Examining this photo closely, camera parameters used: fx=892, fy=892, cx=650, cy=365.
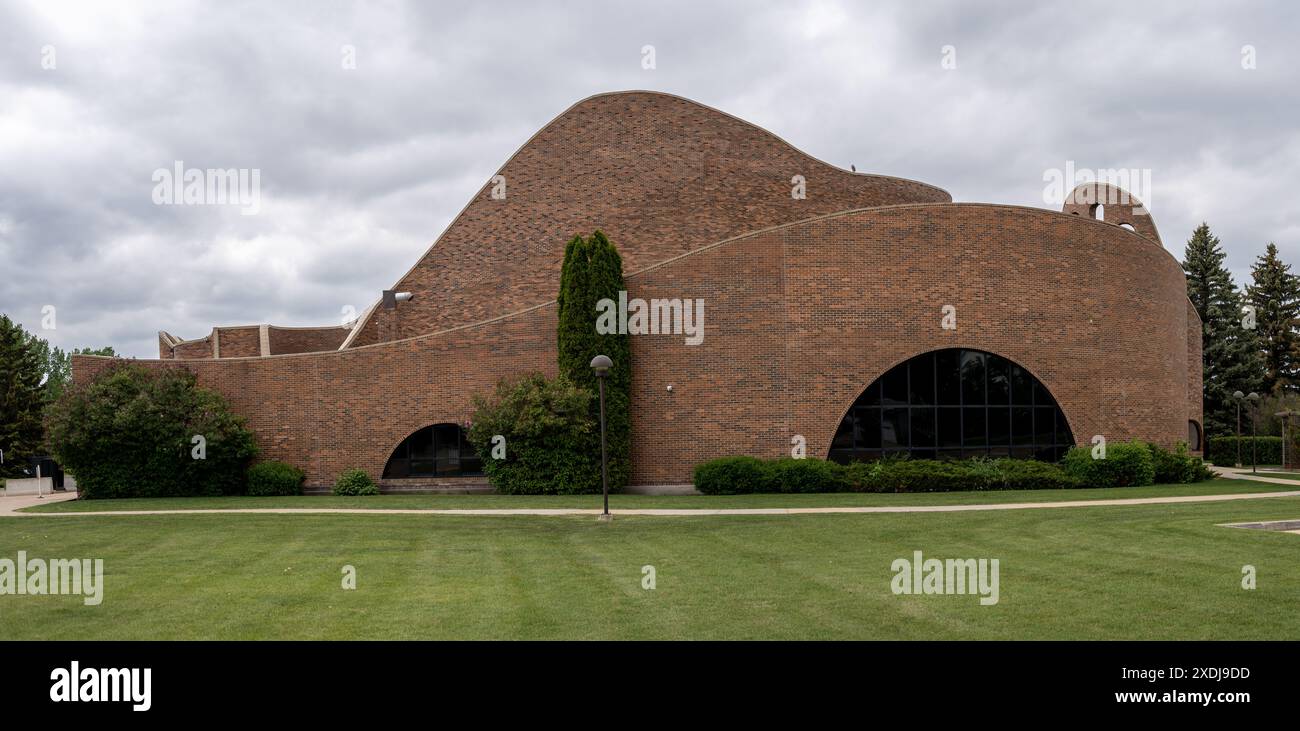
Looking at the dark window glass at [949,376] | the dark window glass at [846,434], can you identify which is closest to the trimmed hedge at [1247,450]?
the dark window glass at [949,376]

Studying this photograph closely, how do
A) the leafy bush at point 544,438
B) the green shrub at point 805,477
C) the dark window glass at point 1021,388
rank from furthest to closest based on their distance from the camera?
the dark window glass at point 1021,388 < the green shrub at point 805,477 < the leafy bush at point 544,438

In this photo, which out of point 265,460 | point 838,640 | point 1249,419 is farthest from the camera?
point 1249,419

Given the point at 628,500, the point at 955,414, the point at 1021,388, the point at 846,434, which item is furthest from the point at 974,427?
the point at 628,500

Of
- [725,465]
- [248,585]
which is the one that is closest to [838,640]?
[248,585]

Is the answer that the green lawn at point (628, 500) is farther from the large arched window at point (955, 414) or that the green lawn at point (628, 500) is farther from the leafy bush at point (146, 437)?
the large arched window at point (955, 414)

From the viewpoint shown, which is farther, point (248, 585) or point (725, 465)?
point (725, 465)

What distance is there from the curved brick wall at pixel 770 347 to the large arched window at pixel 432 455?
1.41 feet

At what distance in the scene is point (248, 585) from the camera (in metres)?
10.4

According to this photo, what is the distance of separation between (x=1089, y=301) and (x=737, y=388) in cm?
1153

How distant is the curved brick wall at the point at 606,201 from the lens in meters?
Result: 31.6

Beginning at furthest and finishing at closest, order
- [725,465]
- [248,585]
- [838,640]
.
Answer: [725,465], [248,585], [838,640]

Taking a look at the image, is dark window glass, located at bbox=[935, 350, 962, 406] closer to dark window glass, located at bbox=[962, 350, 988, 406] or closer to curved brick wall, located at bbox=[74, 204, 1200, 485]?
dark window glass, located at bbox=[962, 350, 988, 406]

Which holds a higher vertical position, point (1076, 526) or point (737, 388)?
point (737, 388)

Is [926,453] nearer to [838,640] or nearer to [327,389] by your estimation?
[327,389]
